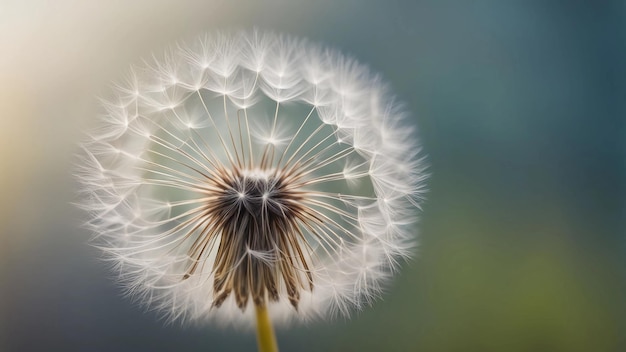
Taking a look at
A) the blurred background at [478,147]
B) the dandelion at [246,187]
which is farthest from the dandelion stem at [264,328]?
the blurred background at [478,147]

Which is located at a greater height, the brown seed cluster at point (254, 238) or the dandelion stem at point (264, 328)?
the brown seed cluster at point (254, 238)

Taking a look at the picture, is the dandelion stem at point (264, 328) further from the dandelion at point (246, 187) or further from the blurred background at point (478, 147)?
the blurred background at point (478, 147)

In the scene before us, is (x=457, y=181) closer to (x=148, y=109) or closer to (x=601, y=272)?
(x=601, y=272)

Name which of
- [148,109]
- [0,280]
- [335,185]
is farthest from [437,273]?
[0,280]

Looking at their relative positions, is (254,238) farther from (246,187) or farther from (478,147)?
(478,147)

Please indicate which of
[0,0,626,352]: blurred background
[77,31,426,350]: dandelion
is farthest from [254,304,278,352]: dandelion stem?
[0,0,626,352]: blurred background

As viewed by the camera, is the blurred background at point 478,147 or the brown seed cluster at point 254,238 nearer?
the brown seed cluster at point 254,238

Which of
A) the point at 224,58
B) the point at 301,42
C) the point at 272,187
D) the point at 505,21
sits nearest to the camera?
the point at 272,187
